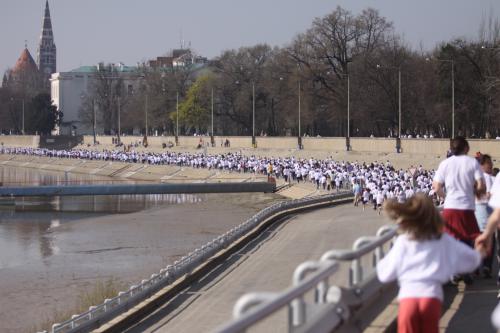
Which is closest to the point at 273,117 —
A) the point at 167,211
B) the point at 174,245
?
the point at 167,211

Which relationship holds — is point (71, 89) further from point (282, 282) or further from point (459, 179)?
point (459, 179)

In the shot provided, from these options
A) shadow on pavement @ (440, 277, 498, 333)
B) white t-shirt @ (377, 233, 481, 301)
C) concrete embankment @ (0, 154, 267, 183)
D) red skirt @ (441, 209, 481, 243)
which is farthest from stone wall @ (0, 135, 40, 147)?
white t-shirt @ (377, 233, 481, 301)

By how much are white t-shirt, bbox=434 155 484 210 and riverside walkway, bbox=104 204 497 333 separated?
1.03 meters

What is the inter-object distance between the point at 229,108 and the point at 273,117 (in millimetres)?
6694

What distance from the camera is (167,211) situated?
→ 52.8 metres

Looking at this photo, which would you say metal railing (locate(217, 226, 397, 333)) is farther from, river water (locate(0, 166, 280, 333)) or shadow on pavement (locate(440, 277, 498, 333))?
river water (locate(0, 166, 280, 333))

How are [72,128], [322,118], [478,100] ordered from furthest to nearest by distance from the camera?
[72,128] < [322,118] < [478,100]

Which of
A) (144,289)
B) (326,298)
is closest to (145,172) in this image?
(144,289)

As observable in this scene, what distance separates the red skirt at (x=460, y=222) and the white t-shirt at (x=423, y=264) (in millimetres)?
3057

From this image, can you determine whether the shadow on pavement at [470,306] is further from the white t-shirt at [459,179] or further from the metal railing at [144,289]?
the metal railing at [144,289]

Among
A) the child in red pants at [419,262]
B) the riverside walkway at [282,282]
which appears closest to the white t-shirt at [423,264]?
the child in red pants at [419,262]

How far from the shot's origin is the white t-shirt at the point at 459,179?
28.8 feet

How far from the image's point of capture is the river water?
24.3 meters

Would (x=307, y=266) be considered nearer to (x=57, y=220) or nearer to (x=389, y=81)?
(x=57, y=220)
